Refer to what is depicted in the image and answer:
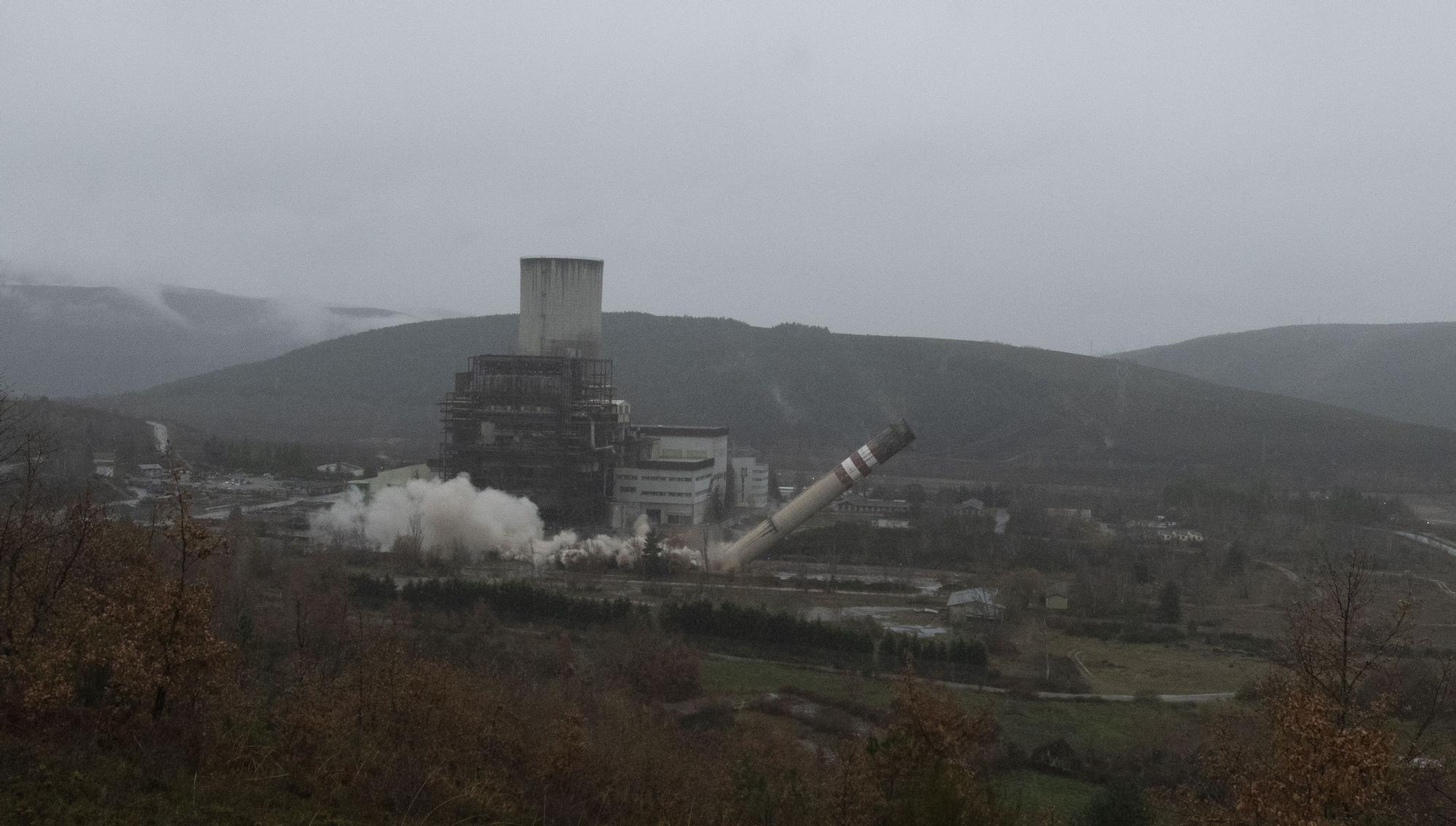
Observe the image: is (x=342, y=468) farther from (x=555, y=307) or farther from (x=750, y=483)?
(x=750, y=483)

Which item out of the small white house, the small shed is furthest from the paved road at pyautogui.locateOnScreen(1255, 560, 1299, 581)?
the small white house

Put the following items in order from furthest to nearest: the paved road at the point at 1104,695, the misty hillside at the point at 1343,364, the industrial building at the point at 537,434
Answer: the misty hillside at the point at 1343,364, the industrial building at the point at 537,434, the paved road at the point at 1104,695

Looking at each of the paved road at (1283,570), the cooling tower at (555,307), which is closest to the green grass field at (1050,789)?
the paved road at (1283,570)

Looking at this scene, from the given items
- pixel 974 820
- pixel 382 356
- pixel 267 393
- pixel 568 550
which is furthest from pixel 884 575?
pixel 382 356

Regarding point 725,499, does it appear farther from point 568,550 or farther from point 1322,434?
point 1322,434

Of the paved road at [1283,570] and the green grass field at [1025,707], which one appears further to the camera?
the paved road at [1283,570]

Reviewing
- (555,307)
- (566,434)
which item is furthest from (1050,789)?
(555,307)

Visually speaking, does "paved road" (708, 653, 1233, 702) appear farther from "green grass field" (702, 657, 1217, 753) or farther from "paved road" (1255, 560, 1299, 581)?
"paved road" (1255, 560, 1299, 581)

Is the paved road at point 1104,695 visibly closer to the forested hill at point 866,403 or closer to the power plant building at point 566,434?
the power plant building at point 566,434
